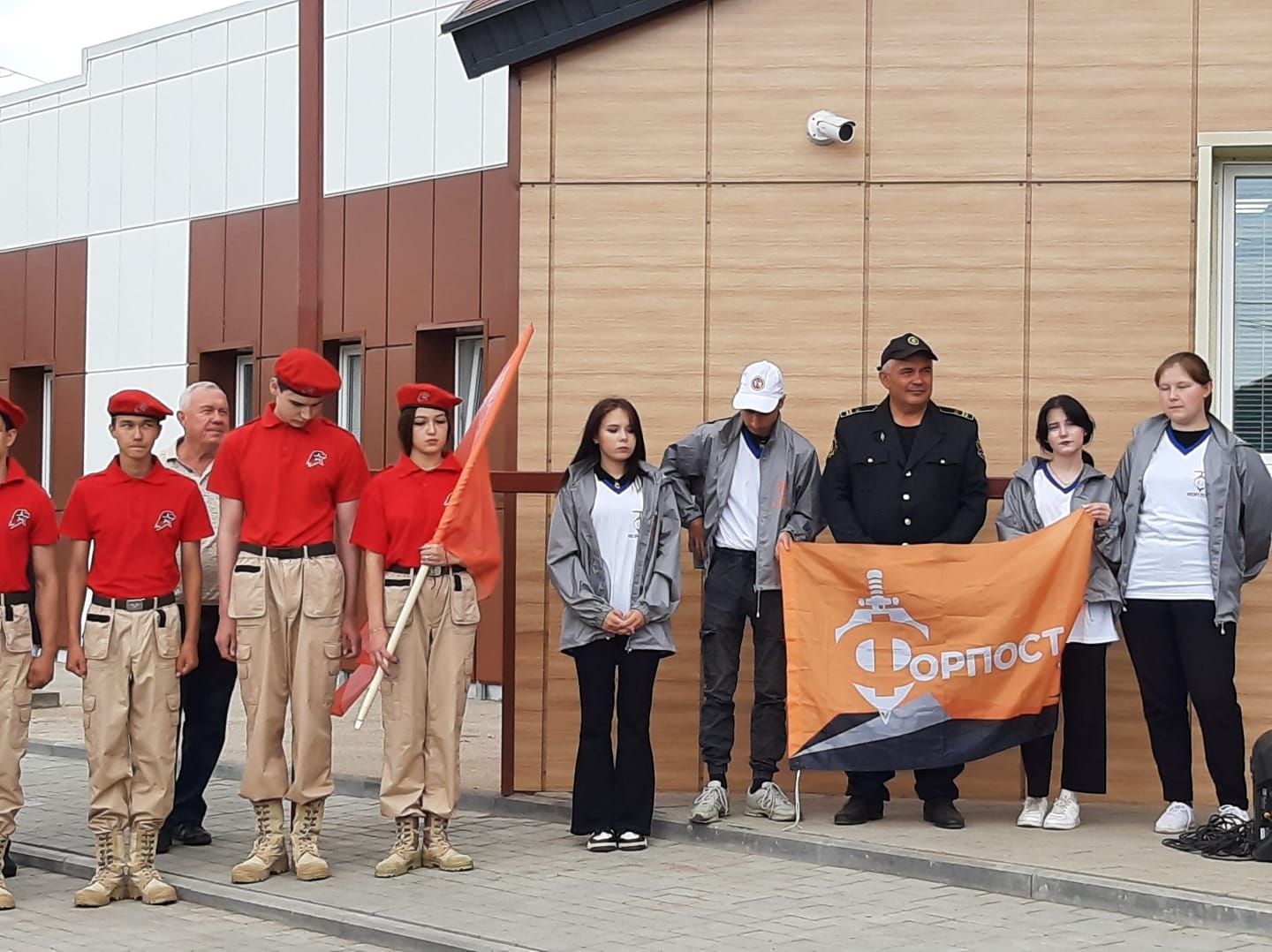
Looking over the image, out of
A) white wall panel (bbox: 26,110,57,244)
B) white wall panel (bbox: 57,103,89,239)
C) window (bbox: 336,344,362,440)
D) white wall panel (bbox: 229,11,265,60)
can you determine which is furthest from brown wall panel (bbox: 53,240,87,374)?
window (bbox: 336,344,362,440)

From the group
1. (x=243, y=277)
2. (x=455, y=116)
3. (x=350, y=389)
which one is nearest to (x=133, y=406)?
(x=455, y=116)

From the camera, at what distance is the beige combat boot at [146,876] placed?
6.96m

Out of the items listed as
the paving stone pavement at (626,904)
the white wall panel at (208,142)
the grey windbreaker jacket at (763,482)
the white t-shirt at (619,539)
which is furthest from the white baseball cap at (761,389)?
the white wall panel at (208,142)

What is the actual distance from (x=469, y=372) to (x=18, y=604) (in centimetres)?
898

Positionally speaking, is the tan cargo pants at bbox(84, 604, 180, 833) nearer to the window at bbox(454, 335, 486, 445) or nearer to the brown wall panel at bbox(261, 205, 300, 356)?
the window at bbox(454, 335, 486, 445)

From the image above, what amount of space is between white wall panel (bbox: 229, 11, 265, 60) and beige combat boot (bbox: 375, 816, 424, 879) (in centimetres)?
1169

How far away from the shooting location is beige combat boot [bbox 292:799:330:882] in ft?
23.7

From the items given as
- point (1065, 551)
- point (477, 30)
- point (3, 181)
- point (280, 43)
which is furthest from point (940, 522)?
point (3, 181)

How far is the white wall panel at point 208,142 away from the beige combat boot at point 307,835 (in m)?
11.5

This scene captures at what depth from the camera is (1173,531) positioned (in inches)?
295

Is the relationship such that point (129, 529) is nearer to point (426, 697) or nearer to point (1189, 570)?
point (426, 697)

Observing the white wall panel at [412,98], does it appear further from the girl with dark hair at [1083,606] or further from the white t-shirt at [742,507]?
the girl with dark hair at [1083,606]

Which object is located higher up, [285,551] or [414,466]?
[414,466]

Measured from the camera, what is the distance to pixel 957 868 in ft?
22.9
